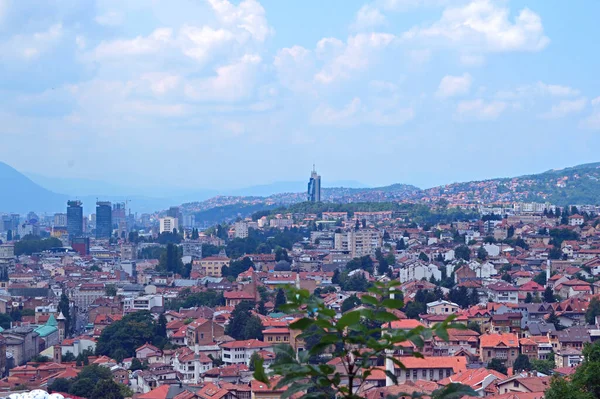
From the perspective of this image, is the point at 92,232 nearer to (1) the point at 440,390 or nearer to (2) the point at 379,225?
(2) the point at 379,225

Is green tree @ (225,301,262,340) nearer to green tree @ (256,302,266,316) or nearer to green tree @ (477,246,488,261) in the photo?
green tree @ (256,302,266,316)

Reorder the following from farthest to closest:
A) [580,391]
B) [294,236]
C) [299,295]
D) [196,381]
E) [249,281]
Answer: [294,236] → [249,281] → [196,381] → [580,391] → [299,295]

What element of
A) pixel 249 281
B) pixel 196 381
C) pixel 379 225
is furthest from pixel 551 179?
pixel 196 381

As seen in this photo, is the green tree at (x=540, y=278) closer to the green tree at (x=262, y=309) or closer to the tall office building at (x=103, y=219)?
the green tree at (x=262, y=309)

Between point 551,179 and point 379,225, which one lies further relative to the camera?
point 551,179

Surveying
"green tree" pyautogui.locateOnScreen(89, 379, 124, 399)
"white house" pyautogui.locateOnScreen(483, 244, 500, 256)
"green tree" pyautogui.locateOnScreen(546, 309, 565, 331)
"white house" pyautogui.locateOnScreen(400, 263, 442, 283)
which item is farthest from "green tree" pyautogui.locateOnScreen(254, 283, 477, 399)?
"white house" pyautogui.locateOnScreen(483, 244, 500, 256)

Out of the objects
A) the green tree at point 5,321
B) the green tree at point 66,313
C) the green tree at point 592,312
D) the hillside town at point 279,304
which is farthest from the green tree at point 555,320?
the green tree at point 5,321
